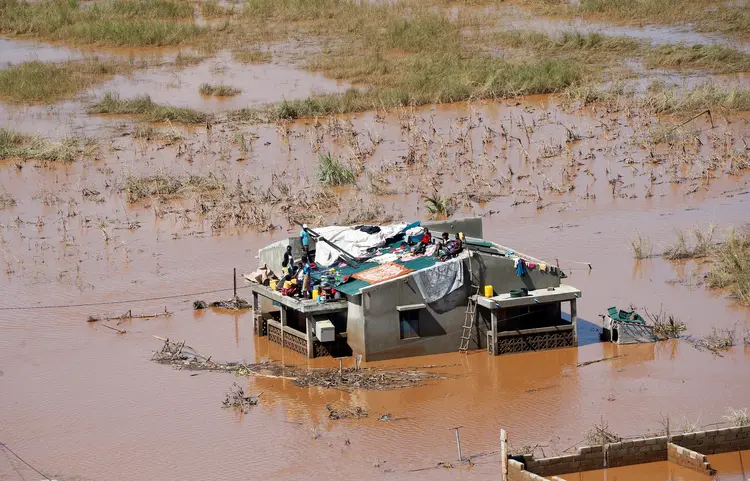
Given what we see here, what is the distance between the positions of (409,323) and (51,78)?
844 inches

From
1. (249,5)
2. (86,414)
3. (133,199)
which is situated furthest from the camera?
(249,5)

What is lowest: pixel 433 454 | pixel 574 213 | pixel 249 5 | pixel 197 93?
pixel 433 454

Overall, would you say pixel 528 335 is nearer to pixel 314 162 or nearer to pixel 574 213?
pixel 574 213

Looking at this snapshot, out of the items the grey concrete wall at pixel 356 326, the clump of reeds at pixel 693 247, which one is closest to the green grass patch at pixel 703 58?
the clump of reeds at pixel 693 247

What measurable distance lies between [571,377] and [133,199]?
1174 centimetres

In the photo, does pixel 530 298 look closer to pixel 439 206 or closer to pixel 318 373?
pixel 318 373

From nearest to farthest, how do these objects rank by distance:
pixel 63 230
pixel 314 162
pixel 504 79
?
pixel 63 230
pixel 314 162
pixel 504 79

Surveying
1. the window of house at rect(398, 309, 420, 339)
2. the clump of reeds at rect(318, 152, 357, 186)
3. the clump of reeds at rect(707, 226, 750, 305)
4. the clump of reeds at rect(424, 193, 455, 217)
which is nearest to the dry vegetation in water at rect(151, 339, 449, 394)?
the window of house at rect(398, 309, 420, 339)

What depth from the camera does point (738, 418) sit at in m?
14.1

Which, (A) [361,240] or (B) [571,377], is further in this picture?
(A) [361,240]

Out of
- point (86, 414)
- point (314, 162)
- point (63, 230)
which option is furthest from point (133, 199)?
point (86, 414)

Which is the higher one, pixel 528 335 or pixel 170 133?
pixel 170 133

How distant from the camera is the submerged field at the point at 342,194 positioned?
15.2 m

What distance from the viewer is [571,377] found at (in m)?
16.5
